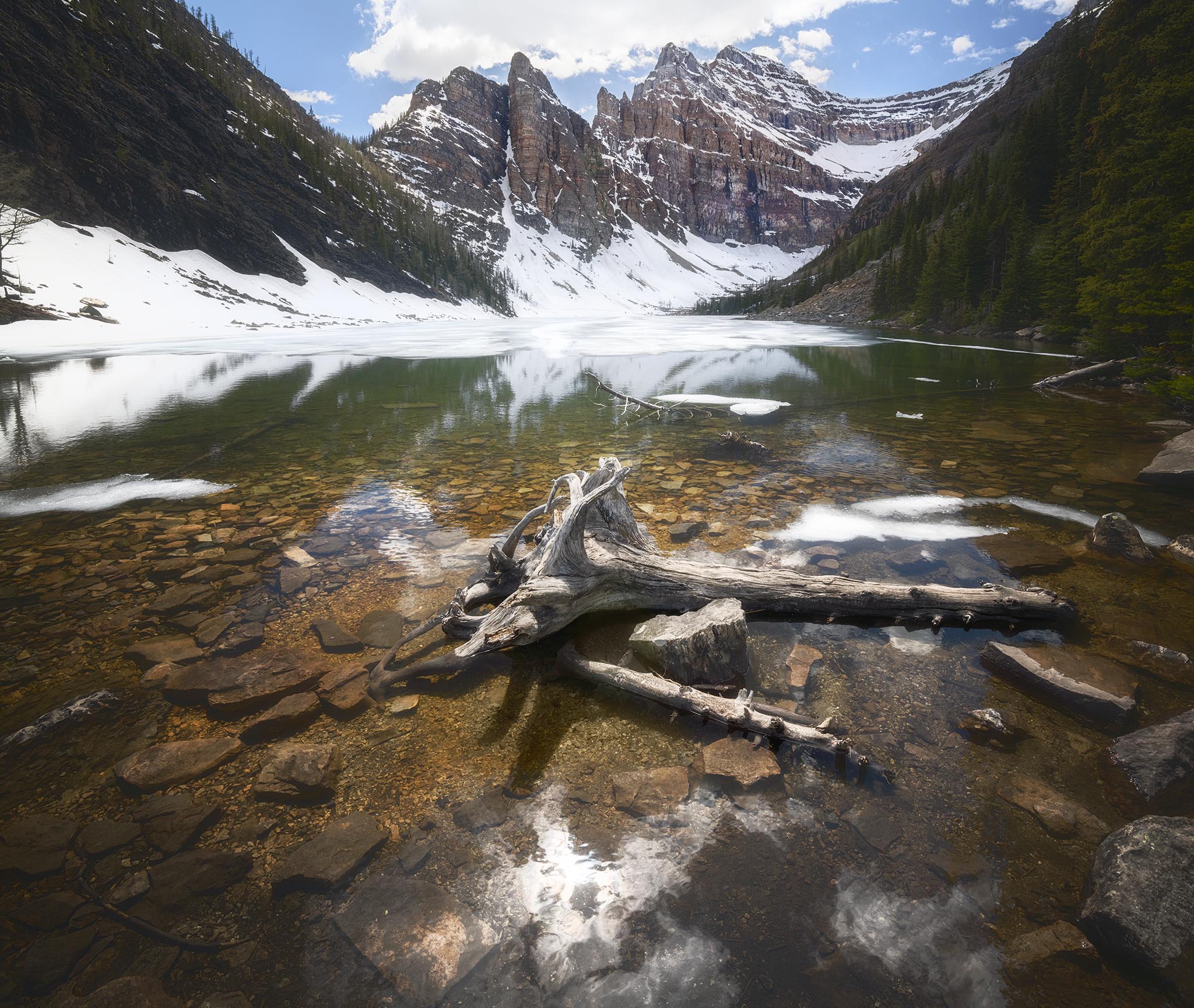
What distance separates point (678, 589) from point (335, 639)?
3162mm

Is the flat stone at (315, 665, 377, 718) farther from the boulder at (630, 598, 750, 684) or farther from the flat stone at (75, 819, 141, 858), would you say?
the boulder at (630, 598, 750, 684)

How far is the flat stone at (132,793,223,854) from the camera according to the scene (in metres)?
2.86

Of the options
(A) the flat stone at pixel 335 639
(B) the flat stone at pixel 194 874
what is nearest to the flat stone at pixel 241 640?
(A) the flat stone at pixel 335 639

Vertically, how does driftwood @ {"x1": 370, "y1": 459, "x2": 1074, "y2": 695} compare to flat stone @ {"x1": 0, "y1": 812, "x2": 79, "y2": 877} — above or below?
above

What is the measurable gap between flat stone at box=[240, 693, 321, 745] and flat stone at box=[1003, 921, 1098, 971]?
4245 mm

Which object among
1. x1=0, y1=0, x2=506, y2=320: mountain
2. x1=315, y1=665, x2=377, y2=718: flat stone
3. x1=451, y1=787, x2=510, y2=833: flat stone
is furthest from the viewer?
x1=0, y1=0, x2=506, y2=320: mountain

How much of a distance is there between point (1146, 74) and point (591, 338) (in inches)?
1316

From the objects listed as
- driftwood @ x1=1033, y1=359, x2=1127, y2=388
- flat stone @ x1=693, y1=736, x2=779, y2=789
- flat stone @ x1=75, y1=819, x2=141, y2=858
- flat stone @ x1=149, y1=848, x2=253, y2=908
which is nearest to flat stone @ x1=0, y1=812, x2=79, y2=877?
flat stone @ x1=75, y1=819, x2=141, y2=858

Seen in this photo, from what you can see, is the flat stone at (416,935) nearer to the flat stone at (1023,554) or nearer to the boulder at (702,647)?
the boulder at (702,647)

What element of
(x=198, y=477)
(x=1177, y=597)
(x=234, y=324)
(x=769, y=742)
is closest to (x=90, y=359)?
(x=198, y=477)

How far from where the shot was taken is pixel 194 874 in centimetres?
268

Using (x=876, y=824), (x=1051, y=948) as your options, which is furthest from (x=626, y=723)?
(x=1051, y=948)

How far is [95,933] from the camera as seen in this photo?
92.9 inches

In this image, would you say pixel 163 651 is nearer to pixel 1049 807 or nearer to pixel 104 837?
pixel 104 837
